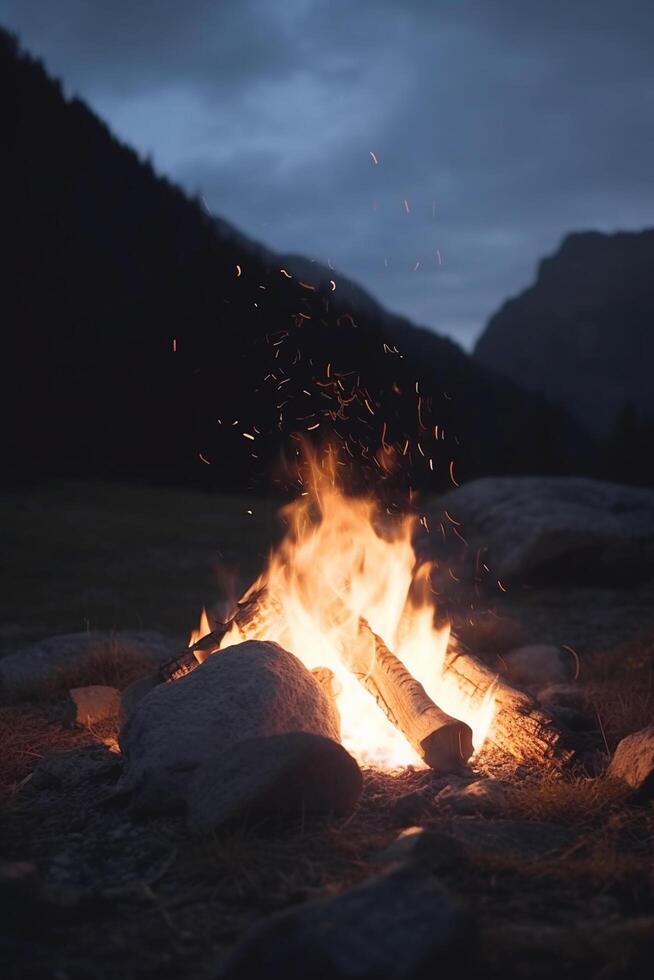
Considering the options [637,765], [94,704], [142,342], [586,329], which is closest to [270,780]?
[637,765]

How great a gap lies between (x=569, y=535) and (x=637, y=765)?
7.34 meters

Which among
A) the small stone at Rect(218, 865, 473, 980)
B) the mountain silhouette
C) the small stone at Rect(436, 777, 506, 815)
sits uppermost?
the mountain silhouette

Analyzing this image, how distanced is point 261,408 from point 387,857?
51.5 ft

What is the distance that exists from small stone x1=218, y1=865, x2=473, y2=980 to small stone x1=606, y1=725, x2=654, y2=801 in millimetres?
1745

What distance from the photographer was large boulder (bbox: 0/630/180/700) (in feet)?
19.6

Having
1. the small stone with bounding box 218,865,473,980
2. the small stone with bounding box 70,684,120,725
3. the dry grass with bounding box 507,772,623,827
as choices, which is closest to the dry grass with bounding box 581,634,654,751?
the dry grass with bounding box 507,772,623,827

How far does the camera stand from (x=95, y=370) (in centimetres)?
1958

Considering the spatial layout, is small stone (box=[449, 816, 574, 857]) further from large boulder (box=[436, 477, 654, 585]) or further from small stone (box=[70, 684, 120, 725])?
large boulder (box=[436, 477, 654, 585])

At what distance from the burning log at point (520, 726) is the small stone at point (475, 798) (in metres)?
0.49

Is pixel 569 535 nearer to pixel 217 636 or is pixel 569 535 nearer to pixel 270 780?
pixel 217 636

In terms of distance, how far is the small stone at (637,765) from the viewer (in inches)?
156

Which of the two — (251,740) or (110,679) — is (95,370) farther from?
(251,740)

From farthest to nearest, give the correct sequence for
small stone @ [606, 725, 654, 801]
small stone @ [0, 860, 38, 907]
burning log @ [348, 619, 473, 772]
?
1. burning log @ [348, 619, 473, 772]
2. small stone @ [606, 725, 654, 801]
3. small stone @ [0, 860, 38, 907]

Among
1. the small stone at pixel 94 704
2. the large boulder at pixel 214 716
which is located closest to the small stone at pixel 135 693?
the small stone at pixel 94 704
